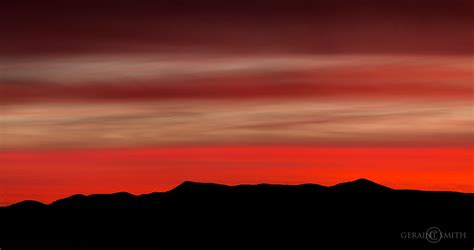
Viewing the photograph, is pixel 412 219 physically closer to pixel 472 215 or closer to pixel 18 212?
pixel 472 215

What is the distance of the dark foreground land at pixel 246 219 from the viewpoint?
5679 inches

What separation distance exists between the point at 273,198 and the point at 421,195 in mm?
31731

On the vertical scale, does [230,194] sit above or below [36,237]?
above

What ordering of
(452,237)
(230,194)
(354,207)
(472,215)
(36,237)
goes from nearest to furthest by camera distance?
(452,237) → (472,215) → (36,237) → (354,207) → (230,194)

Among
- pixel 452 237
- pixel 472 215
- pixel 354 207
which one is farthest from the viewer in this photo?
pixel 354 207

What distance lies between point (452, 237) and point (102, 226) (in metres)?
69.0

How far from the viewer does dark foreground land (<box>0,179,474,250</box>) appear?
14425 cm

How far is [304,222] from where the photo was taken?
162 metres

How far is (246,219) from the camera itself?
536 feet

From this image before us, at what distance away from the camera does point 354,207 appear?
16250cm

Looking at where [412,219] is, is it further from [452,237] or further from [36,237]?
[36,237]

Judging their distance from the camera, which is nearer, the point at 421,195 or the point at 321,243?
the point at 321,243

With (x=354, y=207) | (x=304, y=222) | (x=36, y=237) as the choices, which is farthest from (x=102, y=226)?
(x=354, y=207)

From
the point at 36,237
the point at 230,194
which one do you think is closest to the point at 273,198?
the point at 230,194
